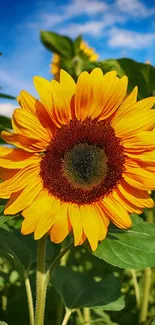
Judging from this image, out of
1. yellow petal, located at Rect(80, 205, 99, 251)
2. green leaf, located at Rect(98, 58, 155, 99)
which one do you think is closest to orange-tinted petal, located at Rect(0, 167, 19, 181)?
yellow petal, located at Rect(80, 205, 99, 251)

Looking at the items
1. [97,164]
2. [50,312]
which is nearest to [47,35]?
[50,312]

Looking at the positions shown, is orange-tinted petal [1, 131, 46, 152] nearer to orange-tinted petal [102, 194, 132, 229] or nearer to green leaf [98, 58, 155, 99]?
orange-tinted petal [102, 194, 132, 229]

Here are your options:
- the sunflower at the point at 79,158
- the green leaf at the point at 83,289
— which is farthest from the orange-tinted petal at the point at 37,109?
the green leaf at the point at 83,289

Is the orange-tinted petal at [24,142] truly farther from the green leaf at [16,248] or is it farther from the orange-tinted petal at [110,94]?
the green leaf at [16,248]

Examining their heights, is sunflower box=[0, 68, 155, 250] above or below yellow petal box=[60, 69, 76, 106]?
below

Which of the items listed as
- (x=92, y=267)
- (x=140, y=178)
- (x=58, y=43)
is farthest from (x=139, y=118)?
(x=58, y=43)

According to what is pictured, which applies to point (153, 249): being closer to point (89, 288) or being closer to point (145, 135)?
point (145, 135)
